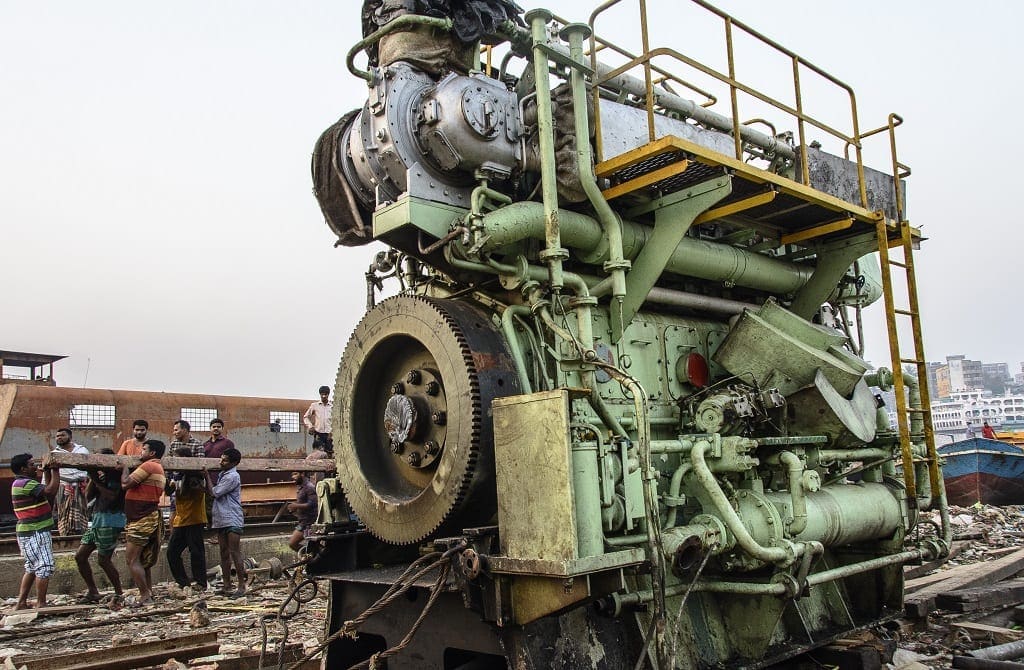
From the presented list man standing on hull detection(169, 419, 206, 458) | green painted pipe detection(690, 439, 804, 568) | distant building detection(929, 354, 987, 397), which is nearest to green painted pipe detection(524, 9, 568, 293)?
green painted pipe detection(690, 439, 804, 568)

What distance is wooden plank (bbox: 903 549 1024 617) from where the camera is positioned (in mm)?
7160

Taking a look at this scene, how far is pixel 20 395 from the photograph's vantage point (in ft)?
44.9

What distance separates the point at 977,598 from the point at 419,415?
5.59 m

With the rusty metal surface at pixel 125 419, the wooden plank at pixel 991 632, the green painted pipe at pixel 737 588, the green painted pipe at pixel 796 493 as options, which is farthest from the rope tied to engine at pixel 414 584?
the rusty metal surface at pixel 125 419

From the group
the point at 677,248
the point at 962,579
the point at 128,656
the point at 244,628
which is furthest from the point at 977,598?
the point at 128,656

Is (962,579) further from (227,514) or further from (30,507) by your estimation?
(30,507)

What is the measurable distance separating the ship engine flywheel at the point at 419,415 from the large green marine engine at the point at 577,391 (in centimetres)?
2

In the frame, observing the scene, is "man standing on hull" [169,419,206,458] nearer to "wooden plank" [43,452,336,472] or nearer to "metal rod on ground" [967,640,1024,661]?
"wooden plank" [43,452,336,472]

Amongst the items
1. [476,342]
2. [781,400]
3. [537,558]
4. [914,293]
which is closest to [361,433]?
[476,342]

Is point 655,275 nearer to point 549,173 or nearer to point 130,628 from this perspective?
point 549,173

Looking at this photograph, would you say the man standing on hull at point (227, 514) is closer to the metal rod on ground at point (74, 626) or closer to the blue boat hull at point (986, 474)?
the metal rod on ground at point (74, 626)

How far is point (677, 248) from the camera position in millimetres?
5711

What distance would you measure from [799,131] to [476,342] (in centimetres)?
329

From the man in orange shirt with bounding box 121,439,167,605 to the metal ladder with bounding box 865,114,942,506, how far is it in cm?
687
